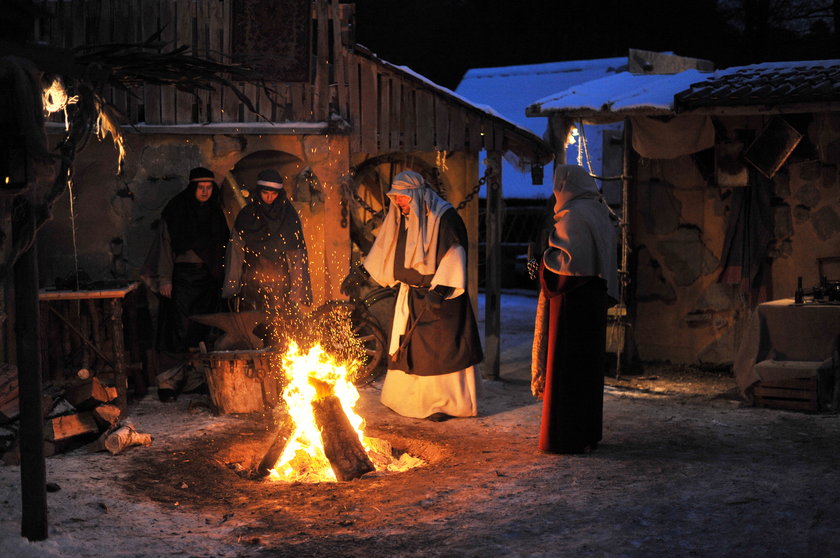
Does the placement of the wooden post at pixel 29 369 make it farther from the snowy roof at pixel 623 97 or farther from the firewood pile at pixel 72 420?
the snowy roof at pixel 623 97

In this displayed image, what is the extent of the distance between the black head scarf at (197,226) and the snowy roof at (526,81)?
11022mm

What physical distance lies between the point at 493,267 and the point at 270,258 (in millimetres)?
2420

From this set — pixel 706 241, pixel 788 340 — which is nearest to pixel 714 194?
pixel 706 241

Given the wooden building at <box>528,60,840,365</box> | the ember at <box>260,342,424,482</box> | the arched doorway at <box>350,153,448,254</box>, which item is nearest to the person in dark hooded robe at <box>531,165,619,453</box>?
the ember at <box>260,342,424,482</box>

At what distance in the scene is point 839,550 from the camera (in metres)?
4.77

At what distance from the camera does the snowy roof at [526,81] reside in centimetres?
1972

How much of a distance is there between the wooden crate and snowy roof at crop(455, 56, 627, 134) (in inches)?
451

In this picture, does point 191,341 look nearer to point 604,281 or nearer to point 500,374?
point 500,374

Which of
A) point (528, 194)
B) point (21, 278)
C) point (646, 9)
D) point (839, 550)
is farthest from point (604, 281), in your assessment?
point (646, 9)

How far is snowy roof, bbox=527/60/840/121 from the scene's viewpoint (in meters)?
8.40

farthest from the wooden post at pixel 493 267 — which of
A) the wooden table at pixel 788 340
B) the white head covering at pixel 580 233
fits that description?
the white head covering at pixel 580 233

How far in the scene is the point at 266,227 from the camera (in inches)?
348

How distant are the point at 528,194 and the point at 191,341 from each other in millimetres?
10558

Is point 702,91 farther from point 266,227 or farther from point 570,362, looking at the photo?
point 266,227
